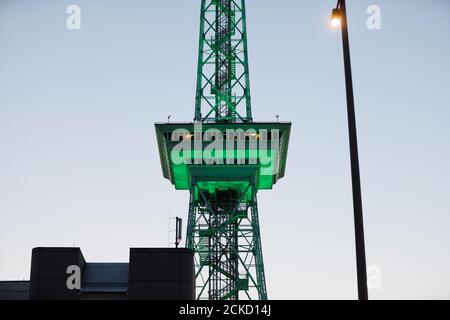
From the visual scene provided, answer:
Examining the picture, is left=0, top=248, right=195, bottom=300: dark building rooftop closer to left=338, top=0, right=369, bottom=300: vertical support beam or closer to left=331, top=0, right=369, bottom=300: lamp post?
left=331, top=0, right=369, bottom=300: lamp post

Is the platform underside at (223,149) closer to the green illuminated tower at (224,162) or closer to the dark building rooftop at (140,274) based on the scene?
the green illuminated tower at (224,162)

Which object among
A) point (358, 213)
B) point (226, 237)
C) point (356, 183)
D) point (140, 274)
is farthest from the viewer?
point (226, 237)

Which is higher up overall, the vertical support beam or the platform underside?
the platform underside

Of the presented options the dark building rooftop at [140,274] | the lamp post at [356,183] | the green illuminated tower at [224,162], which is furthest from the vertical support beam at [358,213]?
the green illuminated tower at [224,162]

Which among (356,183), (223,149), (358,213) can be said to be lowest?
(358,213)

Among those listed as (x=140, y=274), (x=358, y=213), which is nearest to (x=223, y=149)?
(x=140, y=274)

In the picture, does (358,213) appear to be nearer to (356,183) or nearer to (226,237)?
(356,183)

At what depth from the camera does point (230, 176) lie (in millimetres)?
79375

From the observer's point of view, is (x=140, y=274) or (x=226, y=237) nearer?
(x=140, y=274)

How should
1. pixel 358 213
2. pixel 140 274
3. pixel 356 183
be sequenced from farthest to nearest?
pixel 140 274 < pixel 356 183 < pixel 358 213

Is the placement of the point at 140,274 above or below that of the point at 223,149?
below

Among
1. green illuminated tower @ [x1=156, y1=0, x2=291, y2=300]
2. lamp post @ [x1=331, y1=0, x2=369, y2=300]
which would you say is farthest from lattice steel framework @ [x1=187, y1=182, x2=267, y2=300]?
lamp post @ [x1=331, y1=0, x2=369, y2=300]
